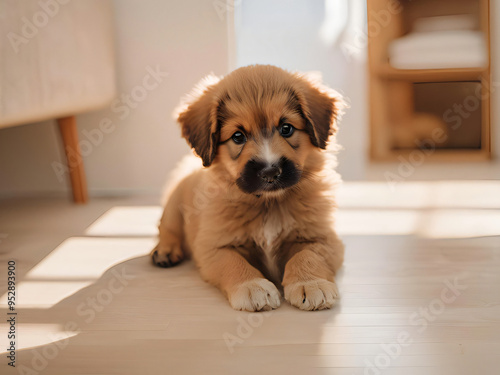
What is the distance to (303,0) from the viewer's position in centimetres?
427

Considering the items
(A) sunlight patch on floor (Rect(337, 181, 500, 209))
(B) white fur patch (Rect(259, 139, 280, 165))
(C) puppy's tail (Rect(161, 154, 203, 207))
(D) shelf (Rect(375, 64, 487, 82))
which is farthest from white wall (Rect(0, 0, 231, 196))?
(D) shelf (Rect(375, 64, 487, 82))

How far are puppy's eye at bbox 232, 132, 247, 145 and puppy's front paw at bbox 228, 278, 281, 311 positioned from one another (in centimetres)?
47

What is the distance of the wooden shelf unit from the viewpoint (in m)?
5.02

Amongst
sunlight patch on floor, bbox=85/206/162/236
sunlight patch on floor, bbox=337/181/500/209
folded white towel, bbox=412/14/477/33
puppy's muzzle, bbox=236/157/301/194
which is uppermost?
folded white towel, bbox=412/14/477/33

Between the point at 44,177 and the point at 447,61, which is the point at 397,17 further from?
the point at 44,177

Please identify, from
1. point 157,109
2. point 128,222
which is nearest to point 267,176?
point 128,222

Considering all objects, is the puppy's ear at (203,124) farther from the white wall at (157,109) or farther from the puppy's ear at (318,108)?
the white wall at (157,109)

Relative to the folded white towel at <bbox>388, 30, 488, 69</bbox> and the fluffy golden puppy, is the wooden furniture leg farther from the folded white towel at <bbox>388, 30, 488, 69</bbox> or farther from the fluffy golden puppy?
the folded white towel at <bbox>388, 30, 488, 69</bbox>

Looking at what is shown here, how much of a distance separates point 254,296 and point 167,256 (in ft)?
2.17

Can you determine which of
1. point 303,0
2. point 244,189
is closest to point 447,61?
point 303,0

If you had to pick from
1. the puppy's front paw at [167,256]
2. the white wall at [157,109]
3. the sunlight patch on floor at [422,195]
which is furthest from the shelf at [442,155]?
the puppy's front paw at [167,256]

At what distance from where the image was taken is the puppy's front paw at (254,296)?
176 centimetres

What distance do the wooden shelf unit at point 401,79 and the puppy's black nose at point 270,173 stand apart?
345 cm

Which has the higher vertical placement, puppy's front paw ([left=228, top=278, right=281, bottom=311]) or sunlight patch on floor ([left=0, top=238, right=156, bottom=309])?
puppy's front paw ([left=228, top=278, right=281, bottom=311])
